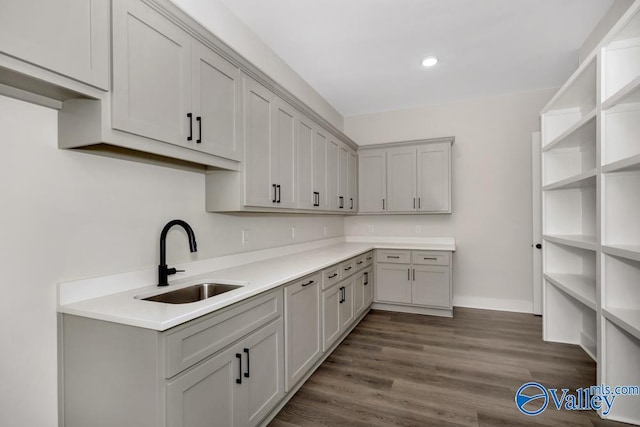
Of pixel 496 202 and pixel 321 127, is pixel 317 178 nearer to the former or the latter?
pixel 321 127

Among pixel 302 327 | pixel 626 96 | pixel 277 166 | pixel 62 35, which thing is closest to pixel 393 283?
pixel 302 327

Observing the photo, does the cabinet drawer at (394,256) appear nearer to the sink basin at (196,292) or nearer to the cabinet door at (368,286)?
Answer: the cabinet door at (368,286)

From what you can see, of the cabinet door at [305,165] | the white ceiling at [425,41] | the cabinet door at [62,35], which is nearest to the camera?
the cabinet door at [62,35]

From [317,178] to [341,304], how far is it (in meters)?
1.31

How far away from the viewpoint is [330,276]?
2865mm

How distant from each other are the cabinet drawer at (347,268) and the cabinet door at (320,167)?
2.12 ft

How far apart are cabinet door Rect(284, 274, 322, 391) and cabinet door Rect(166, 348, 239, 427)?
1.80ft

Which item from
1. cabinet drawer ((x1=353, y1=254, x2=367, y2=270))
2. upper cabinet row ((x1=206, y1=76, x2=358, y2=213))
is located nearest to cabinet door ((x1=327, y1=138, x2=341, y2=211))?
upper cabinet row ((x1=206, y1=76, x2=358, y2=213))

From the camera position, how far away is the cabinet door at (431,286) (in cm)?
398

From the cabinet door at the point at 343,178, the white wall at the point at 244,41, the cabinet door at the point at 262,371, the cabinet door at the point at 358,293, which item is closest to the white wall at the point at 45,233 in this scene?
the cabinet door at the point at 262,371

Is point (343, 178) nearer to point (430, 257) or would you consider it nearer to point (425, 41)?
point (430, 257)

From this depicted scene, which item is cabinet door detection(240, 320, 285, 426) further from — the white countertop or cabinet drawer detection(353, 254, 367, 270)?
cabinet drawer detection(353, 254, 367, 270)

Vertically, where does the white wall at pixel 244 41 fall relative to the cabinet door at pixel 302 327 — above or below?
above

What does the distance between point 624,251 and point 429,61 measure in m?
2.45
